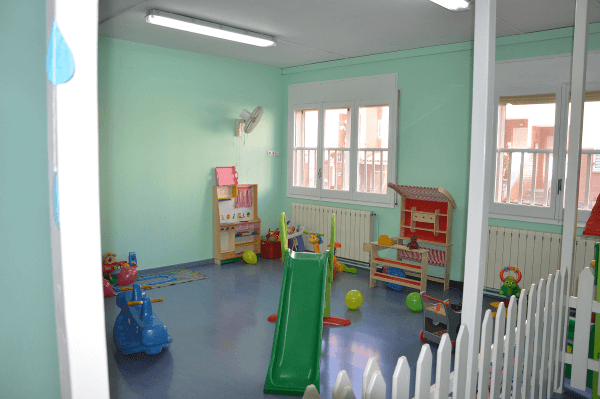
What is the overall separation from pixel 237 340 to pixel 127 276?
6.76 ft

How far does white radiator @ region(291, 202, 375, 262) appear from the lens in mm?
6383

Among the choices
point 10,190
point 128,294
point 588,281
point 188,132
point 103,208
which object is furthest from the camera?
point 188,132

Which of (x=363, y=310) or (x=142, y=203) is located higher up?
(x=142, y=203)

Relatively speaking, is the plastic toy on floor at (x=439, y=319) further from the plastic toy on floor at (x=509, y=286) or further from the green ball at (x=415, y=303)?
the plastic toy on floor at (x=509, y=286)

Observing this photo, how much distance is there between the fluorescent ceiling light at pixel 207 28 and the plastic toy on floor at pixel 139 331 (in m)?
2.93

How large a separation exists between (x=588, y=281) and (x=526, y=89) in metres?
3.12

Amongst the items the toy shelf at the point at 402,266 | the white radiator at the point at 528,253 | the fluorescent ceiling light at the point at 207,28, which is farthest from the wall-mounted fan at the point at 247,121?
the white radiator at the point at 528,253

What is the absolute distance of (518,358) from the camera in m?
2.02

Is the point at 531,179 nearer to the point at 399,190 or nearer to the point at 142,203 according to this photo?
the point at 399,190

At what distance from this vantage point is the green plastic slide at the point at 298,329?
3004 millimetres

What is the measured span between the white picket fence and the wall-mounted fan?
5004 millimetres

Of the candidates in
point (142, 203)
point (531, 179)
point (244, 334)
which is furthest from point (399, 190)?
point (142, 203)

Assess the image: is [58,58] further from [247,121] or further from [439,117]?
[247,121]

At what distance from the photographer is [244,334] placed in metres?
3.98
